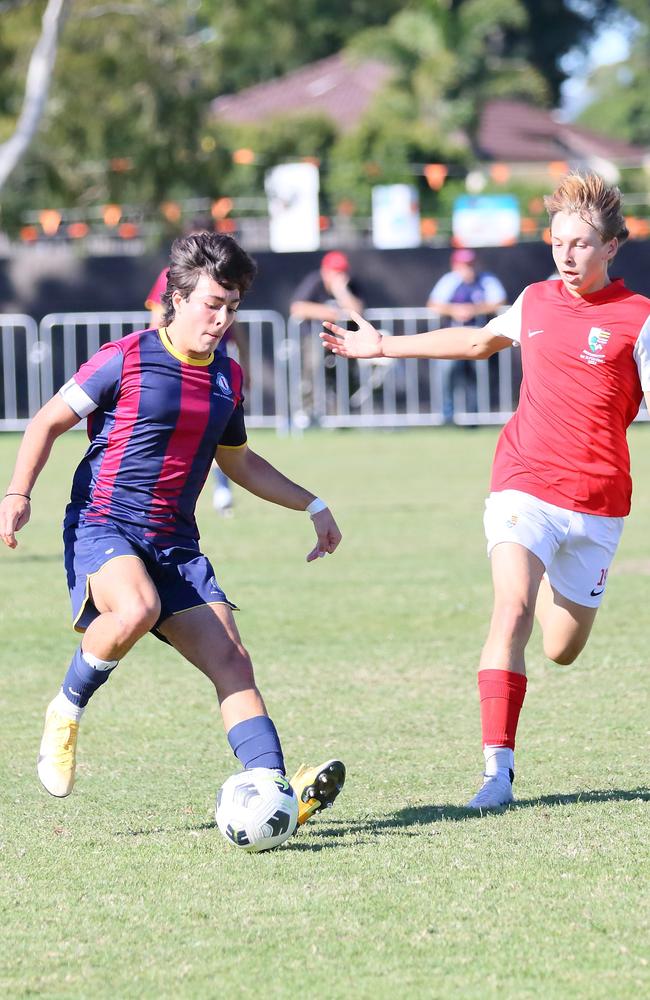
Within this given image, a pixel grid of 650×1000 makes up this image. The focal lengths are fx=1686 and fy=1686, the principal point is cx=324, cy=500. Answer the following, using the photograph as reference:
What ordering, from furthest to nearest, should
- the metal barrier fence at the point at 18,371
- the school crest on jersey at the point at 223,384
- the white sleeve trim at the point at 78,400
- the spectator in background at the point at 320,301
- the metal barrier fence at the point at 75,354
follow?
the metal barrier fence at the point at 18,371 → the metal barrier fence at the point at 75,354 → the spectator in background at the point at 320,301 → the school crest on jersey at the point at 223,384 → the white sleeve trim at the point at 78,400

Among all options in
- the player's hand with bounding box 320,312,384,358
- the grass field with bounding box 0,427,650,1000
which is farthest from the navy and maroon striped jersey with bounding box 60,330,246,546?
the grass field with bounding box 0,427,650,1000

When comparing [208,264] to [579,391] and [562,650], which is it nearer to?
[579,391]

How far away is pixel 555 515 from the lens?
18.2 ft

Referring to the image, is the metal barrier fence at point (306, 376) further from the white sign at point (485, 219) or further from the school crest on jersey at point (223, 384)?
the school crest on jersey at point (223, 384)

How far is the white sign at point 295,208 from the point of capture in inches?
1170

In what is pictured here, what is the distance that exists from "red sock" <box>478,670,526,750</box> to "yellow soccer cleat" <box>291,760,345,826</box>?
562 mm

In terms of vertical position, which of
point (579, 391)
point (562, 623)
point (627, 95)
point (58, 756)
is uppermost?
point (627, 95)

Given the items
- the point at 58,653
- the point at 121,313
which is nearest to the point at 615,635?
the point at 58,653

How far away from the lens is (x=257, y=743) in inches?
201

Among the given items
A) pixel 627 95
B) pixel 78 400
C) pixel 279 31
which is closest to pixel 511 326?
pixel 78 400

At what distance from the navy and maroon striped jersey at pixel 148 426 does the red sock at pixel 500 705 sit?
1.12 meters

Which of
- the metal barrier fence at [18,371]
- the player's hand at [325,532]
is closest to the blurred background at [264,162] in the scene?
the metal barrier fence at [18,371]

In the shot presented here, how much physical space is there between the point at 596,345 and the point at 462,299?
1624 centimetres

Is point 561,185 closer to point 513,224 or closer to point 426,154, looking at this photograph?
point 513,224
